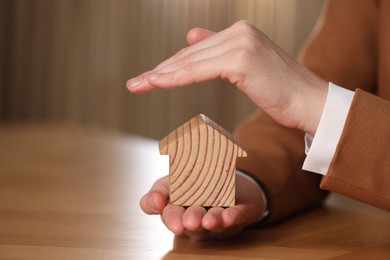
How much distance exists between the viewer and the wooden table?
2.86 feet

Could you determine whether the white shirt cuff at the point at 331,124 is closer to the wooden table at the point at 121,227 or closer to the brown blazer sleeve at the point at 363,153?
the brown blazer sleeve at the point at 363,153

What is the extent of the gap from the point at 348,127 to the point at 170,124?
14.7 ft

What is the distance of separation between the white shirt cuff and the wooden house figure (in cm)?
10

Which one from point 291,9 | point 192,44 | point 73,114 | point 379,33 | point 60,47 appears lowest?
point 73,114

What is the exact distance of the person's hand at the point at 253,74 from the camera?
90 cm

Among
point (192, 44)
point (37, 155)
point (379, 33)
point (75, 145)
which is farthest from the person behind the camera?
point (75, 145)

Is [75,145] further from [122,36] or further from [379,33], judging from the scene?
[122,36]

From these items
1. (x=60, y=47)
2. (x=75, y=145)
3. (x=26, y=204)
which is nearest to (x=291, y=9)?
(x=60, y=47)

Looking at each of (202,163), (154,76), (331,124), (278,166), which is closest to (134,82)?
(154,76)

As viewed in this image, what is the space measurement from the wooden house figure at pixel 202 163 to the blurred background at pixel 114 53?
4.17 m

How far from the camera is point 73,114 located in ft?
18.8

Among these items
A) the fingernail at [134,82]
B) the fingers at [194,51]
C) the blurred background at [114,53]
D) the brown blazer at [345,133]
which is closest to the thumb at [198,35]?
the fingers at [194,51]

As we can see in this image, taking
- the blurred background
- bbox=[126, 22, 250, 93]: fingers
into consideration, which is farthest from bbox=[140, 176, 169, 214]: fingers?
the blurred background

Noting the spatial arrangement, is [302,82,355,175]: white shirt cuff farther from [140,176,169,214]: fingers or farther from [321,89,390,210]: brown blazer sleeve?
[140,176,169,214]: fingers
